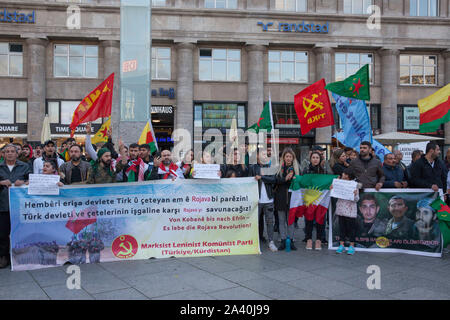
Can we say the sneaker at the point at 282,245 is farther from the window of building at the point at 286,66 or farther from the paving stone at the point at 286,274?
the window of building at the point at 286,66

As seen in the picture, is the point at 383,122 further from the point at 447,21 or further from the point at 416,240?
the point at 416,240

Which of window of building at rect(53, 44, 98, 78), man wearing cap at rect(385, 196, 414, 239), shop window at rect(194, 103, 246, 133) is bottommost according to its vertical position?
man wearing cap at rect(385, 196, 414, 239)

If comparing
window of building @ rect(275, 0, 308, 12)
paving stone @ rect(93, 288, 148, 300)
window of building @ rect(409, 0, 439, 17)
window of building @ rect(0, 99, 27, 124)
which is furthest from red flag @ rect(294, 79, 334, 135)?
window of building @ rect(409, 0, 439, 17)

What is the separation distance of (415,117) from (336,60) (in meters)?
A: 7.02

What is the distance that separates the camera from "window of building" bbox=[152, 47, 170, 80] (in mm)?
25734

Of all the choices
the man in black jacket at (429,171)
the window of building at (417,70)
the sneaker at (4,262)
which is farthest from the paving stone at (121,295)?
the window of building at (417,70)

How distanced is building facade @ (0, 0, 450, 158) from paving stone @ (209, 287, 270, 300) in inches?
808

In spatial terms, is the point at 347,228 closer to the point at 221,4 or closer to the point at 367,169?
the point at 367,169

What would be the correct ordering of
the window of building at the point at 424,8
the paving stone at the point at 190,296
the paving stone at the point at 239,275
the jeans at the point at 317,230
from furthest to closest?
1. the window of building at the point at 424,8
2. the jeans at the point at 317,230
3. the paving stone at the point at 239,275
4. the paving stone at the point at 190,296

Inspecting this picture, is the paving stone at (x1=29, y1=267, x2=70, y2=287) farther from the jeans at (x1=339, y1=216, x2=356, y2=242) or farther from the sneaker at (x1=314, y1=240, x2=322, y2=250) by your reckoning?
the jeans at (x1=339, y1=216, x2=356, y2=242)

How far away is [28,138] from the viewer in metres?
24.1

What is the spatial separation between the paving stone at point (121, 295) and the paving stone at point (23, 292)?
66 cm

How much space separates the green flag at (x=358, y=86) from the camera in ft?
27.9

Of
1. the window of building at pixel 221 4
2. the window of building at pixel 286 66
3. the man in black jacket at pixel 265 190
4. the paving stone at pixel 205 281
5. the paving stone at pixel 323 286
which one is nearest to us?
the paving stone at pixel 323 286
